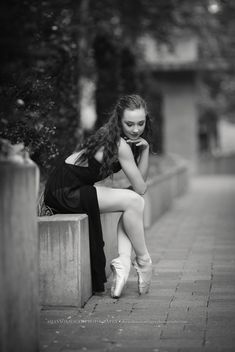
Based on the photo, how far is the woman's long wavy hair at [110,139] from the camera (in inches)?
205

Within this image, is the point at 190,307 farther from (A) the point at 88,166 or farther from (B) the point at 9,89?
(B) the point at 9,89

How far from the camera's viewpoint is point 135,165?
5270 millimetres

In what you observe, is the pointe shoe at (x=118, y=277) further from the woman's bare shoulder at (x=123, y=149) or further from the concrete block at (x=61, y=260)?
the woman's bare shoulder at (x=123, y=149)

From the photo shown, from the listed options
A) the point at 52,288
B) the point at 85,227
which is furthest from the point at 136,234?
the point at 52,288

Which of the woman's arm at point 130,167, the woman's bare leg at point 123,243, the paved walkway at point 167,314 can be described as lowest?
Answer: the paved walkway at point 167,314

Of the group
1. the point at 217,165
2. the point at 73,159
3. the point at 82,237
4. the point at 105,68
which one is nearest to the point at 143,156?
the point at 73,159

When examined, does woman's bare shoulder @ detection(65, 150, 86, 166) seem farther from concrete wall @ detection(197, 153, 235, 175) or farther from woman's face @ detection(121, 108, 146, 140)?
concrete wall @ detection(197, 153, 235, 175)

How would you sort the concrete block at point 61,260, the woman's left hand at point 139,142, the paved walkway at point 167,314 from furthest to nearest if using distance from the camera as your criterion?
1. the woman's left hand at point 139,142
2. the concrete block at point 61,260
3. the paved walkway at point 167,314

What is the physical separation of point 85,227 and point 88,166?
1.58 ft

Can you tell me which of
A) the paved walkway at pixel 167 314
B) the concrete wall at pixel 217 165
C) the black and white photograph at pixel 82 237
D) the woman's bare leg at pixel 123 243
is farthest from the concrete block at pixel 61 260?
the concrete wall at pixel 217 165

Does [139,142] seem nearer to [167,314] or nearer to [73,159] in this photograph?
[73,159]

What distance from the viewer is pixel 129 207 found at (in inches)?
208

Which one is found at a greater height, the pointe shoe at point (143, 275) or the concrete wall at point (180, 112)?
the concrete wall at point (180, 112)

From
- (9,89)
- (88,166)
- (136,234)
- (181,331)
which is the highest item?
(9,89)
